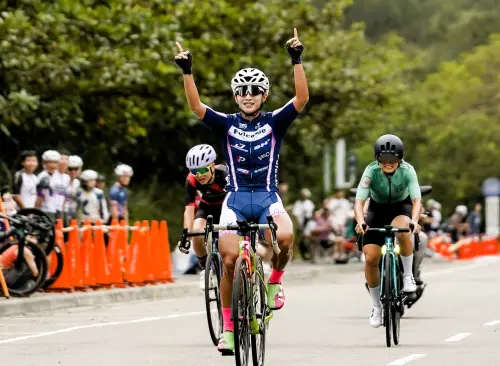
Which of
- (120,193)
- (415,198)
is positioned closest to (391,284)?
(415,198)

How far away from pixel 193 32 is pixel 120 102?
3.01m

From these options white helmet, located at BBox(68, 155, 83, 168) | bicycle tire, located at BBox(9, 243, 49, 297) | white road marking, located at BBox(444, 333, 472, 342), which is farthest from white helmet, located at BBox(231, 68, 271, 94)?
white helmet, located at BBox(68, 155, 83, 168)

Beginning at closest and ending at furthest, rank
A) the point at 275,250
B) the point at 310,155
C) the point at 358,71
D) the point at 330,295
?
the point at 275,250
the point at 330,295
the point at 358,71
the point at 310,155

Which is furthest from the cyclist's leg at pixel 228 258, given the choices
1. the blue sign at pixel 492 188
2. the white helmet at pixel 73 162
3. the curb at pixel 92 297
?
the blue sign at pixel 492 188

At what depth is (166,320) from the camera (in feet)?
56.5

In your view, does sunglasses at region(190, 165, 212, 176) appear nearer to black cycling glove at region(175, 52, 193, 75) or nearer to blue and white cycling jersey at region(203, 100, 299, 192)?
blue and white cycling jersey at region(203, 100, 299, 192)

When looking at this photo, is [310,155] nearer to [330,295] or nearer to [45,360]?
[330,295]

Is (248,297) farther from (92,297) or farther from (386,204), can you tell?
(92,297)

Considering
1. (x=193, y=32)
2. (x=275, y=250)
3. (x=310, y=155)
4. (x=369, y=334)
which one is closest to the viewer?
(x=275, y=250)

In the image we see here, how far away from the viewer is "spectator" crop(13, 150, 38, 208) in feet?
67.1

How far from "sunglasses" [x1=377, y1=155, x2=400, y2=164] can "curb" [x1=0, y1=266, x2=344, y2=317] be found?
17.8 feet

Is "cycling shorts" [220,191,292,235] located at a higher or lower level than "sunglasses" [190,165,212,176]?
lower

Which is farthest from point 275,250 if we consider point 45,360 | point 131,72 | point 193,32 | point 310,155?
point 310,155

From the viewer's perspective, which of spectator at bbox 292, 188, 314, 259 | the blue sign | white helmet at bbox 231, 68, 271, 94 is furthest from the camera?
the blue sign
